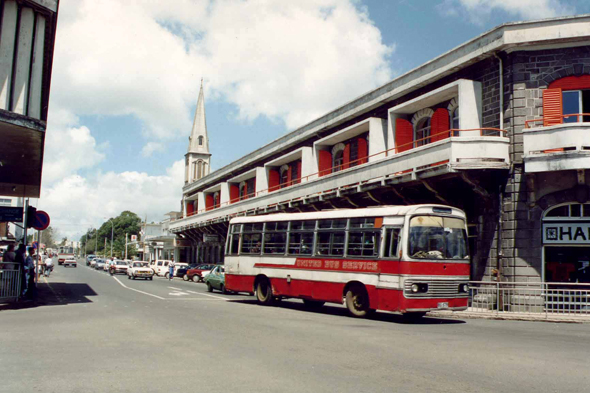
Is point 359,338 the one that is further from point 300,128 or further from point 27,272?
point 300,128

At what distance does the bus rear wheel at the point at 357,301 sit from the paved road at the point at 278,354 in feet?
2.24

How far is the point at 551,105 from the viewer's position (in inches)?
787

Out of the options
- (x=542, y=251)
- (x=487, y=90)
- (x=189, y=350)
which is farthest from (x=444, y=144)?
(x=189, y=350)

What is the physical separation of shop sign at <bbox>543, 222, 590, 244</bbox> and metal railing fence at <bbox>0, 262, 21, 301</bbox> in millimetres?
17583

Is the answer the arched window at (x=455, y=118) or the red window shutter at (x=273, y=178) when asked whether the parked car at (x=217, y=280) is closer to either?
the arched window at (x=455, y=118)

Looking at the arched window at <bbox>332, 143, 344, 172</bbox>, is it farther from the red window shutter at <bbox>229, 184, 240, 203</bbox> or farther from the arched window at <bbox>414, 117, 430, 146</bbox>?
the red window shutter at <bbox>229, 184, 240, 203</bbox>

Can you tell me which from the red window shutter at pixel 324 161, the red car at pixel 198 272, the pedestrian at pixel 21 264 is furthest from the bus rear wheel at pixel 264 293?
the red car at pixel 198 272

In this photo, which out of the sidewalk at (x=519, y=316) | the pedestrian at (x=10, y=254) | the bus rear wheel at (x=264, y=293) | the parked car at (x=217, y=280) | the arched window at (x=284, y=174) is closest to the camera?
the sidewalk at (x=519, y=316)

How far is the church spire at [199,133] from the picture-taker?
7969 cm

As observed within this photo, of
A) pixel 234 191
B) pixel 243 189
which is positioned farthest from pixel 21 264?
pixel 234 191

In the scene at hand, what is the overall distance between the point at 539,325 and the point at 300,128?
2350 cm

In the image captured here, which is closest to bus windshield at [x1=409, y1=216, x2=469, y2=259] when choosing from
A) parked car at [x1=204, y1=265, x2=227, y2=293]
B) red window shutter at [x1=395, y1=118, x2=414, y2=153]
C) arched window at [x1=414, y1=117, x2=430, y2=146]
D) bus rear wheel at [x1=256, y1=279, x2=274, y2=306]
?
bus rear wheel at [x1=256, y1=279, x2=274, y2=306]

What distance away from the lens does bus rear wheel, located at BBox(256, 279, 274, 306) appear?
1911cm

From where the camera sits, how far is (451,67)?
22906 mm
